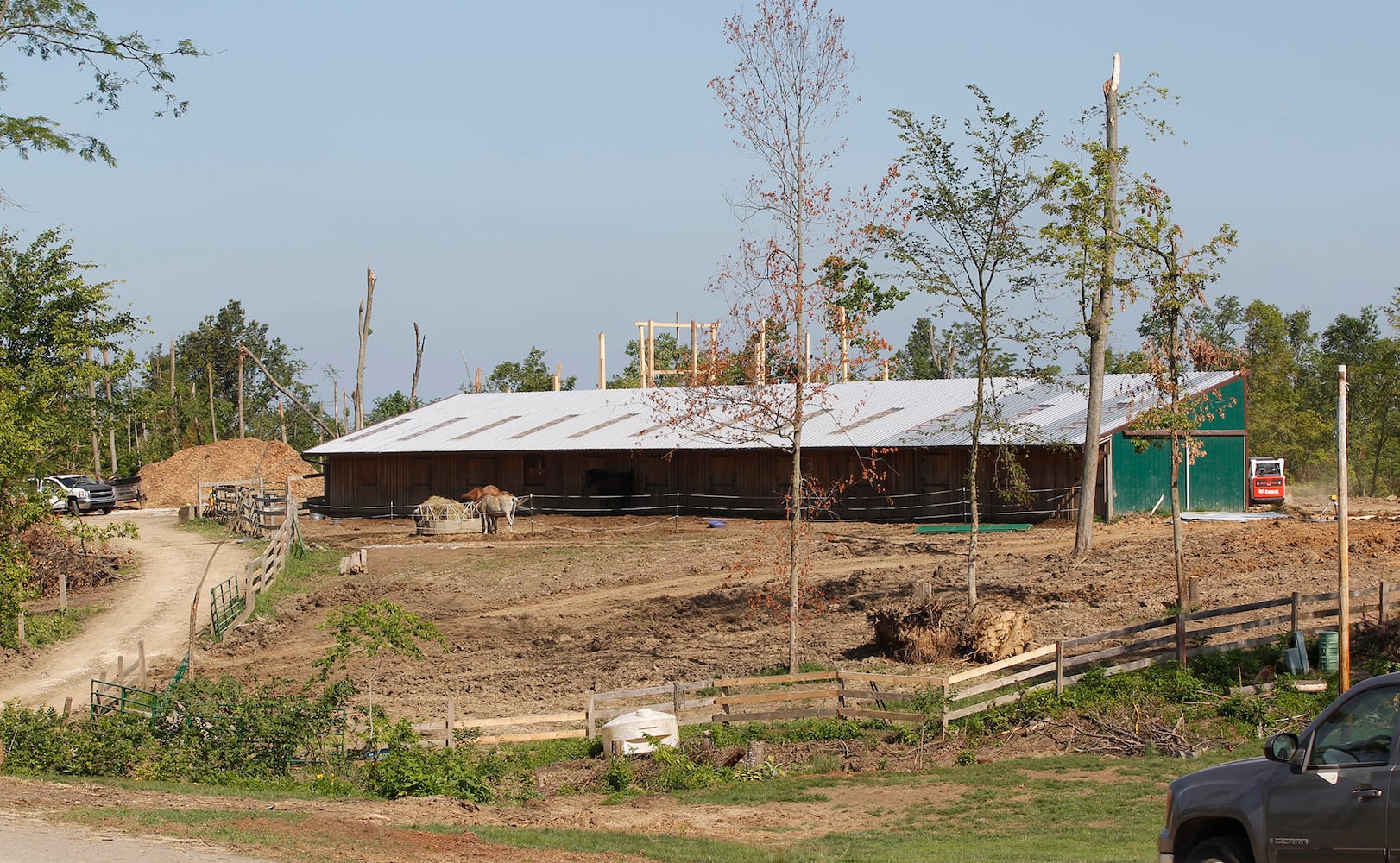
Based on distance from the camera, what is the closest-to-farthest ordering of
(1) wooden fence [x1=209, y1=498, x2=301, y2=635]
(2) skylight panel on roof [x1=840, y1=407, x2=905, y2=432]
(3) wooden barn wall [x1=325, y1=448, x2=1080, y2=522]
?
1. (1) wooden fence [x1=209, y1=498, x2=301, y2=635]
2. (3) wooden barn wall [x1=325, y1=448, x2=1080, y2=522]
3. (2) skylight panel on roof [x1=840, y1=407, x2=905, y2=432]

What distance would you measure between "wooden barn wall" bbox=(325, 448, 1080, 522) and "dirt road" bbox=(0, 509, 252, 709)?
35.8 ft

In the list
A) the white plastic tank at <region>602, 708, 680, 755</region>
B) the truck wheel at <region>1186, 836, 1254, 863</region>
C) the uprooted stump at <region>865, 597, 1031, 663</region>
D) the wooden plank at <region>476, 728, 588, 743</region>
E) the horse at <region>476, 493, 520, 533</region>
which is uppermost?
the horse at <region>476, 493, 520, 533</region>

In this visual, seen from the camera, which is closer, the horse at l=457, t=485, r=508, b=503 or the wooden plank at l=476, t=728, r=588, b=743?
the wooden plank at l=476, t=728, r=588, b=743

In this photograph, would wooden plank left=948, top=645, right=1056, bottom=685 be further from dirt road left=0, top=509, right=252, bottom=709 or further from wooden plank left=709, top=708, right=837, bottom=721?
dirt road left=0, top=509, right=252, bottom=709

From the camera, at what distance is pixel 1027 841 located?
41.3 feet

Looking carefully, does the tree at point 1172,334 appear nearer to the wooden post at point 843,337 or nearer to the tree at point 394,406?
the wooden post at point 843,337

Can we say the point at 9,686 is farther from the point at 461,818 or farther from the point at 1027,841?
the point at 1027,841

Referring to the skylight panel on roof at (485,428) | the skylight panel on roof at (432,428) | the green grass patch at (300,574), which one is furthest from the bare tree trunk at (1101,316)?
the skylight panel on roof at (432,428)

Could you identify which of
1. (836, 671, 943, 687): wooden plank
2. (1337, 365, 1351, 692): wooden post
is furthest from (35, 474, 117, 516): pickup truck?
(1337, 365, 1351, 692): wooden post

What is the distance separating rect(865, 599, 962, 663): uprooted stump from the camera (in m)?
22.3

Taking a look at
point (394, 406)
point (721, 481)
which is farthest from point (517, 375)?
point (721, 481)

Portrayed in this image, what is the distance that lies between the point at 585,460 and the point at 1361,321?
40.7m

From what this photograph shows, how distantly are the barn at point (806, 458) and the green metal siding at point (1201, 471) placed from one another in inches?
2.1

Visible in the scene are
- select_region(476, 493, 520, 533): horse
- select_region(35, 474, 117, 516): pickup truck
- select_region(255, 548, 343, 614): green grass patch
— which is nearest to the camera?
select_region(255, 548, 343, 614): green grass patch
